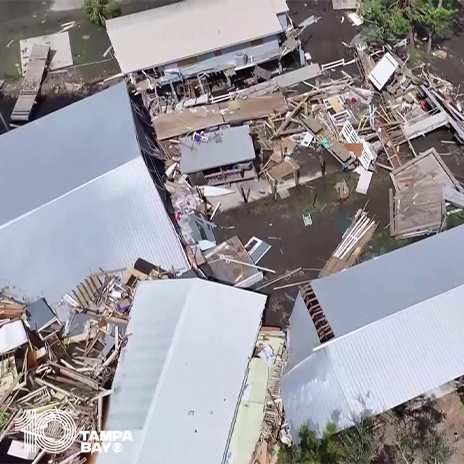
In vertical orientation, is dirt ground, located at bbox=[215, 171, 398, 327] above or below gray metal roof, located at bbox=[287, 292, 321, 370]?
above

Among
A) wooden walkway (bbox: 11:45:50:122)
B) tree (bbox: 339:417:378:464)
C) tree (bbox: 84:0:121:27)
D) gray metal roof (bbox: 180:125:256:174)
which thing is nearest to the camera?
tree (bbox: 339:417:378:464)

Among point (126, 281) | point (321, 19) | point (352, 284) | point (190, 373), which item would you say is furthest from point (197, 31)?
point (190, 373)

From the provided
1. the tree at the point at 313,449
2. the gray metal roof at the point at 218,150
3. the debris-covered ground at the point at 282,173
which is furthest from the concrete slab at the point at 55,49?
the tree at the point at 313,449

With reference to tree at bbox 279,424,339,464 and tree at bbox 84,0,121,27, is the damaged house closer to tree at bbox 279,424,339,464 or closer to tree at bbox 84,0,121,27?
tree at bbox 84,0,121,27

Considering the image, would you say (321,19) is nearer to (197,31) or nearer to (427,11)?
(427,11)

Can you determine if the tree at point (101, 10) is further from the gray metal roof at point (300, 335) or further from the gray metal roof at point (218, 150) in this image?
the gray metal roof at point (300, 335)

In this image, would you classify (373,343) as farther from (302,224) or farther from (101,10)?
(101,10)

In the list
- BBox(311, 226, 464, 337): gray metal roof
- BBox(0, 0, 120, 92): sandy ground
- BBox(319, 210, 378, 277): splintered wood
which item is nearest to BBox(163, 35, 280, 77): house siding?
BBox(0, 0, 120, 92): sandy ground
